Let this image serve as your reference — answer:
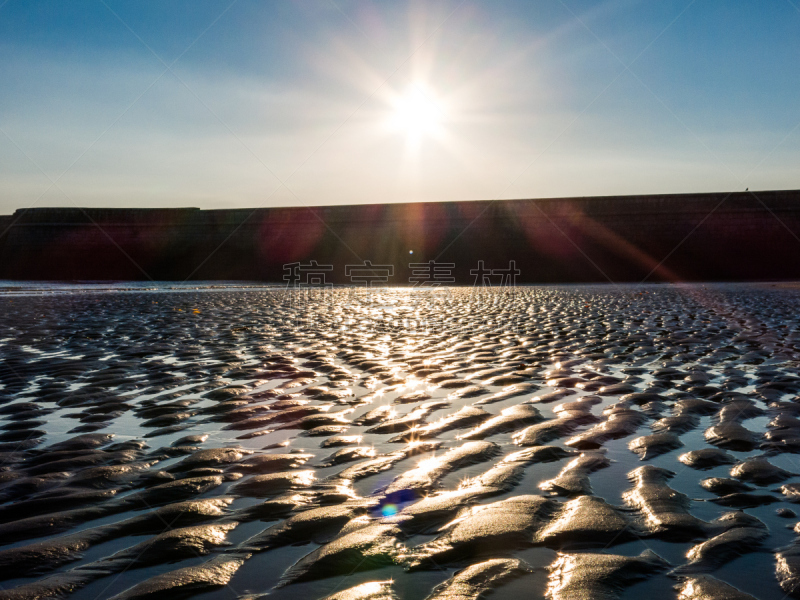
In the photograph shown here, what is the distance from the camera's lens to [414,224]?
32375mm

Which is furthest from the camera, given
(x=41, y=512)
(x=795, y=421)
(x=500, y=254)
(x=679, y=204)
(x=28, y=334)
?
(x=500, y=254)

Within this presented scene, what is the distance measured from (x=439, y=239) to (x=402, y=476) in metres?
29.6

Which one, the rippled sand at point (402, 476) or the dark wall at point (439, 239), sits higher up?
the dark wall at point (439, 239)

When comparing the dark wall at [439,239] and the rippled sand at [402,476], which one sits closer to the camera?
the rippled sand at [402,476]

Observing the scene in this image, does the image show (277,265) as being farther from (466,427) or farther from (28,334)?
(466,427)

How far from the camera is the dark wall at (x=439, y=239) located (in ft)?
93.3

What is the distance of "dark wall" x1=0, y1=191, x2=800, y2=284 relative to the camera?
93.3ft

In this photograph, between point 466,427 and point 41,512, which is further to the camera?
point 466,427

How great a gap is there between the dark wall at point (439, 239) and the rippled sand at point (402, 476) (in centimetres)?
2448

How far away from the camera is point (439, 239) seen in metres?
32.0

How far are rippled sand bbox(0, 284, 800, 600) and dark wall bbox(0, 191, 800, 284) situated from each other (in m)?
24.5

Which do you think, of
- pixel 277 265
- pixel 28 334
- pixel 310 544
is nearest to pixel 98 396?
pixel 310 544

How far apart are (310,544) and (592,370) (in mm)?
3753

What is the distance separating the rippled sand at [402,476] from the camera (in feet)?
5.93
